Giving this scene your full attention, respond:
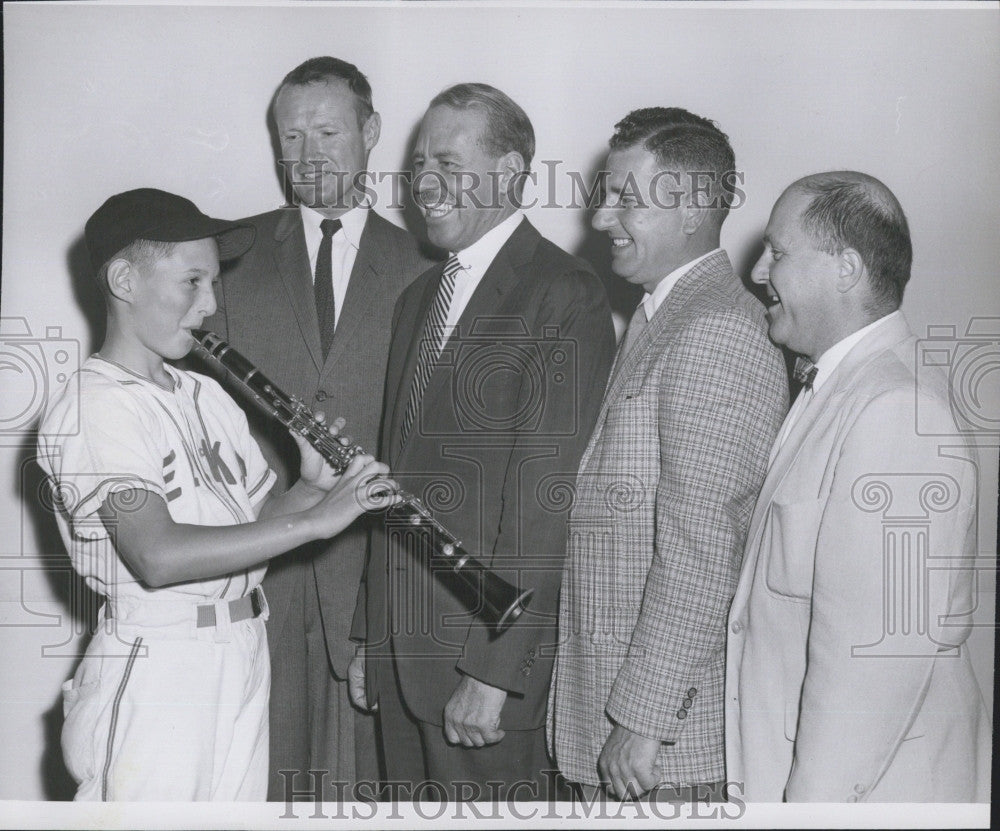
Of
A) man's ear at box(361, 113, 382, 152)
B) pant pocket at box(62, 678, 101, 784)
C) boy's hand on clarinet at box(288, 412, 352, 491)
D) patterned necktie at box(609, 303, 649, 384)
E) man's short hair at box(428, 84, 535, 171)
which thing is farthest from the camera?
man's ear at box(361, 113, 382, 152)

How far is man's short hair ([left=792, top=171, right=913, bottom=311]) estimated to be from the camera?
7.04ft

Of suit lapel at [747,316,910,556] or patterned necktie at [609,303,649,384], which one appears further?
patterned necktie at [609,303,649,384]

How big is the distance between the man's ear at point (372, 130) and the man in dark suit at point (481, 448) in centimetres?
27

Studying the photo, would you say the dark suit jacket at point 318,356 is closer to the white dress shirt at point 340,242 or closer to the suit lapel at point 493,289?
the white dress shirt at point 340,242

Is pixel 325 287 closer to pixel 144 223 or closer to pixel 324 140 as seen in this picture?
pixel 324 140

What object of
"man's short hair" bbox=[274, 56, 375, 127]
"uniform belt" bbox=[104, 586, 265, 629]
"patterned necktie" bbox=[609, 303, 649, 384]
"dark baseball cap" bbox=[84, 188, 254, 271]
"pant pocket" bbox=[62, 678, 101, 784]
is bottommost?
"pant pocket" bbox=[62, 678, 101, 784]

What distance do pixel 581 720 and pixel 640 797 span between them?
222mm

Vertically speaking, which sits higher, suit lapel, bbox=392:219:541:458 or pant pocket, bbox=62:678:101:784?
suit lapel, bbox=392:219:541:458

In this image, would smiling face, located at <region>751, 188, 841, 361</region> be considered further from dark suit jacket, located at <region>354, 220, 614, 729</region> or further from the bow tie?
dark suit jacket, located at <region>354, 220, 614, 729</region>

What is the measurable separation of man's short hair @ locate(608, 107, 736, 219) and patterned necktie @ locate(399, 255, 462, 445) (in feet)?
1.61

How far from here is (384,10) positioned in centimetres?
280

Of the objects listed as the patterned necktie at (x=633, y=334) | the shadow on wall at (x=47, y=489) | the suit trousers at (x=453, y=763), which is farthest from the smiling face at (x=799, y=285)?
the shadow on wall at (x=47, y=489)

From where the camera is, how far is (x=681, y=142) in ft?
7.76

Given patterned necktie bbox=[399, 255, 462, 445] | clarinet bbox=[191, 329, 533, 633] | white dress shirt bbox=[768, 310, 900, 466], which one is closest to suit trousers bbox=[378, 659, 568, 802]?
clarinet bbox=[191, 329, 533, 633]
